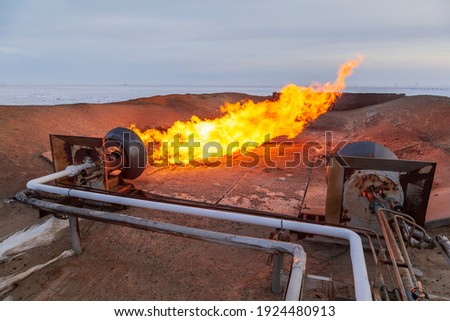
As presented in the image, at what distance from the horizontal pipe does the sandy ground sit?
3.36 ft

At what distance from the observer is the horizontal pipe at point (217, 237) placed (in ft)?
10.6

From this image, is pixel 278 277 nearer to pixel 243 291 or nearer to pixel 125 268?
pixel 243 291

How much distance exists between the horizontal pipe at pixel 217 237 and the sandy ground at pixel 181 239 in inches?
40.4

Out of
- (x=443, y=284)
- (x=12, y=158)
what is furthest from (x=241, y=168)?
(x=12, y=158)

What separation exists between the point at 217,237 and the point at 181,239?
2.31m

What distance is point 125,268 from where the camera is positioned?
5.36 meters

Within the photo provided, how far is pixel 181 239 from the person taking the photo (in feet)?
20.9

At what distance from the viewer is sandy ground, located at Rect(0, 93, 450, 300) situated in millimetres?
4816

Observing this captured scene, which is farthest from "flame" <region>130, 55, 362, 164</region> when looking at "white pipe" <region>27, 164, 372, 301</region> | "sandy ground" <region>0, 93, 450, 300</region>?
"white pipe" <region>27, 164, 372, 301</region>

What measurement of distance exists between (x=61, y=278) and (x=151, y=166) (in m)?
7.23

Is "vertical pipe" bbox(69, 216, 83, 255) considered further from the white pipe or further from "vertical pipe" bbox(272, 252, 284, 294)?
"vertical pipe" bbox(272, 252, 284, 294)

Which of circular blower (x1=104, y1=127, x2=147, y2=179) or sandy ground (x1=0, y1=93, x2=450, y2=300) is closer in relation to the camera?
sandy ground (x1=0, y1=93, x2=450, y2=300)
